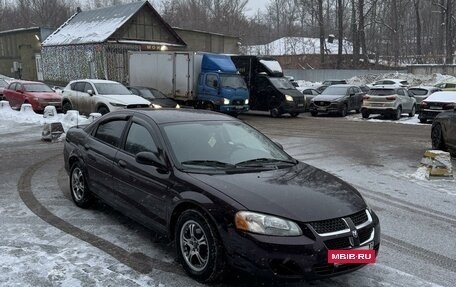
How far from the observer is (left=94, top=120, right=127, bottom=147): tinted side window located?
5.61m

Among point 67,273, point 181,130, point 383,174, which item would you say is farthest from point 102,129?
point 383,174

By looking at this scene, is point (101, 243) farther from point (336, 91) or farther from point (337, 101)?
point (336, 91)

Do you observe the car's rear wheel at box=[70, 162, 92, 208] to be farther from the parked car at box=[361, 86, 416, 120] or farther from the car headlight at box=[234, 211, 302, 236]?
the parked car at box=[361, 86, 416, 120]

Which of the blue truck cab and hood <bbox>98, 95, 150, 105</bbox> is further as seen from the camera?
the blue truck cab

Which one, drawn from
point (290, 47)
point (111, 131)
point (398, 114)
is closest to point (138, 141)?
point (111, 131)

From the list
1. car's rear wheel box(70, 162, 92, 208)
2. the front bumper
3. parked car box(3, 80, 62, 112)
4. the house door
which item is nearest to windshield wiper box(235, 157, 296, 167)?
the front bumper

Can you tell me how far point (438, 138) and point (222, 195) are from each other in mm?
9216

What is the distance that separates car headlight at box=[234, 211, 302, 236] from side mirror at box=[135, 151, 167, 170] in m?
1.18

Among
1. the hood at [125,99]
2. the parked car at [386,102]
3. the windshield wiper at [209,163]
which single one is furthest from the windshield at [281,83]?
the windshield wiper at [209,163]

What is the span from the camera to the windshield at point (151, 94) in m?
19.7

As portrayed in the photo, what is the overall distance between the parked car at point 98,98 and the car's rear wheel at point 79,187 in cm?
942

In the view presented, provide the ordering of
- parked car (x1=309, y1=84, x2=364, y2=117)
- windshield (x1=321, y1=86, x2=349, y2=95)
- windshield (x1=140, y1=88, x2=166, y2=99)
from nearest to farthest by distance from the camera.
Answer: windshield (x1=140, y1=88, x2=166, y2=99) < parked car (x1=309, y1=84, x2=364, y2=117) < windshield (x1=321, y1=86, x2=349, y2=95)

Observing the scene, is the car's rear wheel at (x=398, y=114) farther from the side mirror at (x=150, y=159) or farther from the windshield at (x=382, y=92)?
the side mirror at (x=150, y=159)

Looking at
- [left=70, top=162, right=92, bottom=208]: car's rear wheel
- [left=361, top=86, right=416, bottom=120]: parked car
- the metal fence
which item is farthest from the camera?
the metal fence
